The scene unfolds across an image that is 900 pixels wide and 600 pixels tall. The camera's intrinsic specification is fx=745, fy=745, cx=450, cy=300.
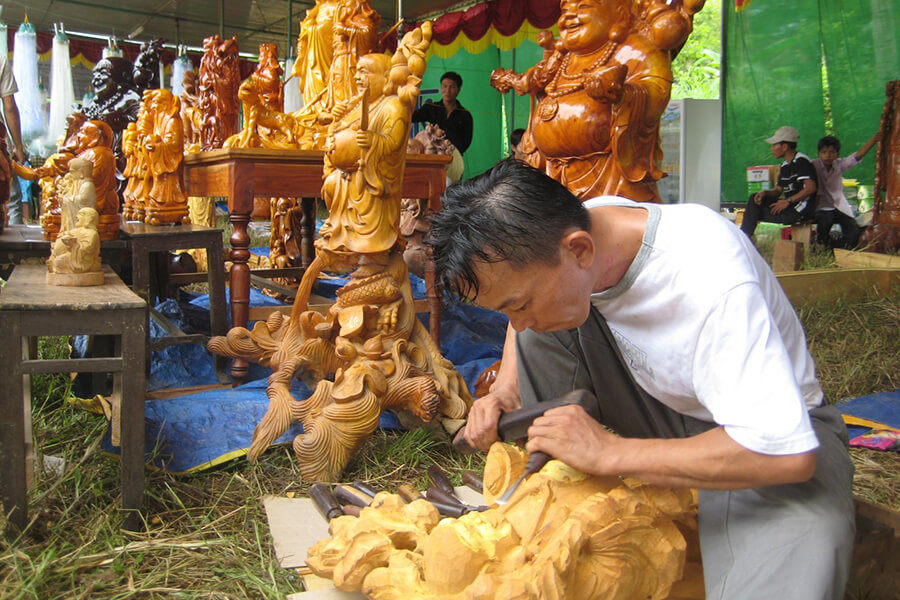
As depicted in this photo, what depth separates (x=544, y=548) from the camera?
1.43 metres

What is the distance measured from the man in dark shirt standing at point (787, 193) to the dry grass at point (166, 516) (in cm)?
442

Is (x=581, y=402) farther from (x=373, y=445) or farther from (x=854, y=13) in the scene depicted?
(x=854, y=13)

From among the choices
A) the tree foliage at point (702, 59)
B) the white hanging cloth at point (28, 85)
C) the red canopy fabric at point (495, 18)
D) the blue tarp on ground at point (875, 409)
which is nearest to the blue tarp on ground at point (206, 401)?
the blue tarp on ground at point (875, 409)

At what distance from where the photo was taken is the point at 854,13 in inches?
267

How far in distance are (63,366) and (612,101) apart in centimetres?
213

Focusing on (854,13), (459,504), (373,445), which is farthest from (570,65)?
(854,13)

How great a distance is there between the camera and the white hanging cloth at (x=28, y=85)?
8094mm

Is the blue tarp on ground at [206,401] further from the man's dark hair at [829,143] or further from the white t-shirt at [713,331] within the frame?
the man's dark hair at [829,143]

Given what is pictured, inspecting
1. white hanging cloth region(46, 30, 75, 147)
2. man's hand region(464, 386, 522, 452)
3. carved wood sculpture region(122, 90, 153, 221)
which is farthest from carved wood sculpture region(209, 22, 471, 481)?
white hanging cloth region(46, 30, 75, 147)

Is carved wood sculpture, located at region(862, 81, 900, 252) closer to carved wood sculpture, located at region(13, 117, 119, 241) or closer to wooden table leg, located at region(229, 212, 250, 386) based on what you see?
wooden table leg, located at region(229, 212, 250, 386)

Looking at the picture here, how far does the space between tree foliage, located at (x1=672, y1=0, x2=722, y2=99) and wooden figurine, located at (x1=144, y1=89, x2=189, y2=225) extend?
6.52m

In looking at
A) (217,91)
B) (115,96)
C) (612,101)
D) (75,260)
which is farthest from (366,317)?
(115,96)

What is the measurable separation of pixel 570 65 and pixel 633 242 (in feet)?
6.79

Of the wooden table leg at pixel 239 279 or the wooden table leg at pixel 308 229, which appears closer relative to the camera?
the wooden table leg at pixel 239 279
